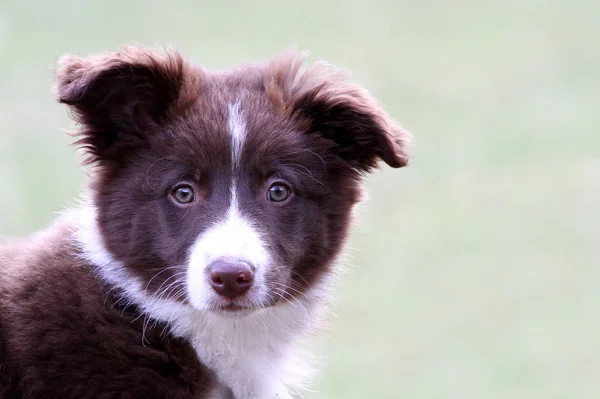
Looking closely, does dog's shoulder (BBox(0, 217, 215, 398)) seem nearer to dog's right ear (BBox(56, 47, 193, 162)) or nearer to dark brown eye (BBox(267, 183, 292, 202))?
dog's right ear (BBox(56, 47, 193, 162))

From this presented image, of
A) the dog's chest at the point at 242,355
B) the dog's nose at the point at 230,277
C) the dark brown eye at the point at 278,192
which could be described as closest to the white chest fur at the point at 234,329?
the dog's chest at the point at 242,355

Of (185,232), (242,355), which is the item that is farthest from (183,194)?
(242,355)

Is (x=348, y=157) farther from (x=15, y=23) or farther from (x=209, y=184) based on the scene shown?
(x=15, y=23)

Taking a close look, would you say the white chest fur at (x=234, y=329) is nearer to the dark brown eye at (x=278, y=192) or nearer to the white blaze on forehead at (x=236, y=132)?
the dark brown eye at (x=278, y=192)

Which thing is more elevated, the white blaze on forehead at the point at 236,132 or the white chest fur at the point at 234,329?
the white blaze on forehead at the point at 236,132

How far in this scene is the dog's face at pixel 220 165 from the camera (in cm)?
527

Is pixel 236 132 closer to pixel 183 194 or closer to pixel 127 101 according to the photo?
pixel 183 194

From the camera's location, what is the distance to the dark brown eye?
17.9ft

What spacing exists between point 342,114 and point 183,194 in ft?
2.64

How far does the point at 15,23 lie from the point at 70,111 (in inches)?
347

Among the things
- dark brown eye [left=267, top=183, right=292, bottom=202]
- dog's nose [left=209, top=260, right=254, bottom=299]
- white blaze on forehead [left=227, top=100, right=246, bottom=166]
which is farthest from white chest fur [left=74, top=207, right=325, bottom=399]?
white blaze on forehead [left=227, top=100, right=246, bottom=166]

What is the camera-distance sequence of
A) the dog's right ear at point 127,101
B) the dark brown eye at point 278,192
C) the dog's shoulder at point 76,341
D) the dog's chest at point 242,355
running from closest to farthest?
the dog's shoulder at point 76,341 → the dog's right ear at point 127,101 → the dark brown eye at point 278,192 → the dog's chest at point 242,355

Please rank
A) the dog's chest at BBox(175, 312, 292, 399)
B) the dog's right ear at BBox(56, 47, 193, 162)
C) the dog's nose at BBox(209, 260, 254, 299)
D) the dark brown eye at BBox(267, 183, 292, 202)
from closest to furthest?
the dog's nose at BBox(209, 260, 254, 299) < the dog's right ear at BBox(56, 47, 193, 162) < the dark brown eye at BBox(267, 183, 292, 202) < the dog's chest at BBox(175, 312, 292, 399)

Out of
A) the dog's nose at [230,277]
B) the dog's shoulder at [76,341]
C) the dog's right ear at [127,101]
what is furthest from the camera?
the dog's right ear at [127,101]
